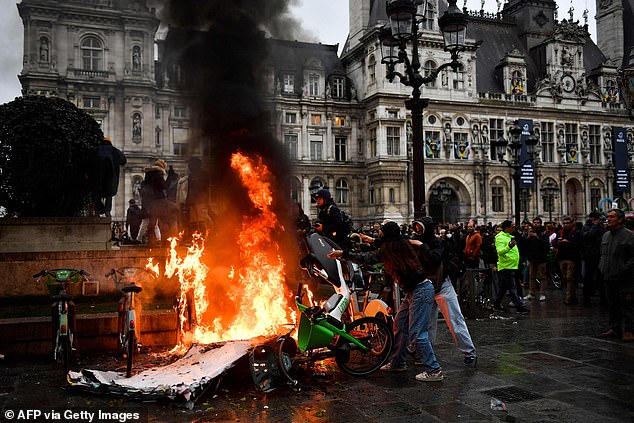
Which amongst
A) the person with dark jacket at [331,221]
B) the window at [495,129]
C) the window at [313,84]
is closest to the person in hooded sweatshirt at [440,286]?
the person with dark jacket at [331,221]

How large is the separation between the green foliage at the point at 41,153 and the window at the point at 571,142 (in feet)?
142

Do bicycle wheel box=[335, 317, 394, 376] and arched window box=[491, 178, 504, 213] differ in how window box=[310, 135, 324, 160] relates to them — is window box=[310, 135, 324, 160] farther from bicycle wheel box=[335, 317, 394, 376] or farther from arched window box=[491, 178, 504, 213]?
bicycle wheel box=[335, 317, 394, 376]

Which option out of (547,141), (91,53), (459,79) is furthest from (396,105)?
(91,53)

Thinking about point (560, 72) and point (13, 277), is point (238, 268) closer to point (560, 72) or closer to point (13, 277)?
point (13, 277)

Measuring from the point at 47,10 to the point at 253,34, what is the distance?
30.8m

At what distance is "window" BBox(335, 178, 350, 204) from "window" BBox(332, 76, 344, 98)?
7.00m

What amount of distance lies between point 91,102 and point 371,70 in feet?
66.6

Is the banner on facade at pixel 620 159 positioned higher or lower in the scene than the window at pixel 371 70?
lower

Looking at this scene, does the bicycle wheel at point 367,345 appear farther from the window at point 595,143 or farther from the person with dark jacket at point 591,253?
the window at point 595,143

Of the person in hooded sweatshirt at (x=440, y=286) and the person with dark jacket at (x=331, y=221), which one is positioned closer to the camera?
the person in hooded sweatshirt at (x=440, y=286)

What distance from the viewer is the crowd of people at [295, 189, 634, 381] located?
6.74 m

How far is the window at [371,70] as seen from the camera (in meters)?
41.2

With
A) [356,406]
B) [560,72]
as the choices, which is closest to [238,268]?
[356,406]

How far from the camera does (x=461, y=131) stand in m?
42.5
